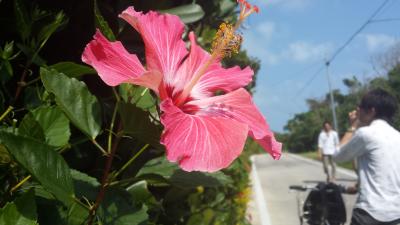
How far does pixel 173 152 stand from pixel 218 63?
0.32 m

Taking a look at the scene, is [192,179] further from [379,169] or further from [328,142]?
[328,142]

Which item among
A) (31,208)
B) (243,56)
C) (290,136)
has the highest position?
(243,56)

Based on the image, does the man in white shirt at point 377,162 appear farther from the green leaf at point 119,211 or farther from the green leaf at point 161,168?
the green leaf at point 119,211

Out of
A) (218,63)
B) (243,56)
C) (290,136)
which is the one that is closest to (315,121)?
(290,136)

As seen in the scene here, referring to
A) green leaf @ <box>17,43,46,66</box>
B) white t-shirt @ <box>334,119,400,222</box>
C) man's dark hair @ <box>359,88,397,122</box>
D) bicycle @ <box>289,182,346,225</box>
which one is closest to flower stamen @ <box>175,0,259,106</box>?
green leaf @ <box>17,43,46,66</box>

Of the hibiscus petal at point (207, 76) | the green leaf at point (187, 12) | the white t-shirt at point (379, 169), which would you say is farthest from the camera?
the white t-shirt at point (379, 169)

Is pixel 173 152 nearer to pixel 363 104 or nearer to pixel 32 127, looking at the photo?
pixel 32 127

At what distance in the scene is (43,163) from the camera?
2.13ft

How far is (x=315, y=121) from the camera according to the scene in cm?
3372

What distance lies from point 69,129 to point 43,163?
184mm

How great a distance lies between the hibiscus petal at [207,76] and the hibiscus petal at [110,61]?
111 mm

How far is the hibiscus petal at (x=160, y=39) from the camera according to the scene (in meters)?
0.74

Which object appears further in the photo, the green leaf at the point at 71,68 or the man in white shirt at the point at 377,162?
the man in white shirt at the point at 377,162

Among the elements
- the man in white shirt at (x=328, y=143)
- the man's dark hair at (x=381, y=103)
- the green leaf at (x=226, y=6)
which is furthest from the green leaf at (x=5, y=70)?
the man in white shirt at (x=328, y=143)
